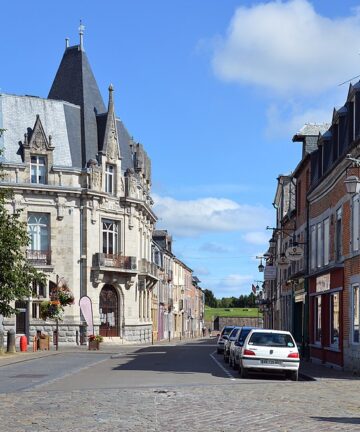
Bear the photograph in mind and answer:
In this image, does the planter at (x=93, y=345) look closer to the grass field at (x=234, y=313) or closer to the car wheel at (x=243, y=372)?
the car wheel at (x=243, y=372)

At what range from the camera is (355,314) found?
25.9 m

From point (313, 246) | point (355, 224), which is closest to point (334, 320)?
point (355, 224)

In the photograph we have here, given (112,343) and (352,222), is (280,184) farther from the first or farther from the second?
(352,222)

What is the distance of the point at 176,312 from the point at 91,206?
42808 millimetres

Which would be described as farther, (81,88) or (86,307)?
(81,88)

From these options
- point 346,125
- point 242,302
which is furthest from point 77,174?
point 242,302

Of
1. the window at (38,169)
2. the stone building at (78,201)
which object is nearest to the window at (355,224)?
the stone building at (78,201)

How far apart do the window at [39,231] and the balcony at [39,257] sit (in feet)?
0.83

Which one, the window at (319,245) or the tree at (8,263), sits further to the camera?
the window at (319,245)

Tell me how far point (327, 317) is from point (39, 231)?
29.9 metres

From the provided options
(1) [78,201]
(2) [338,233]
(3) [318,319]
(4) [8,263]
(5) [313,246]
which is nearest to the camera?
(2) [338,233]

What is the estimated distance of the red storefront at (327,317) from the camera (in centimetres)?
2811

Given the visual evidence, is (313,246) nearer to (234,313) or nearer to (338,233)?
(338,233)

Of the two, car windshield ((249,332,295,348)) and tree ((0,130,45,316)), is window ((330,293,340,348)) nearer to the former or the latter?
car windshield ((249,332,295,348))
